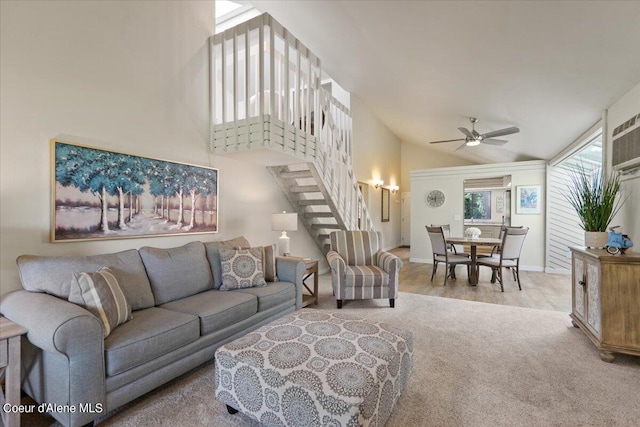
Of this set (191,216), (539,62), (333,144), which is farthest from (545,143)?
(191,216)

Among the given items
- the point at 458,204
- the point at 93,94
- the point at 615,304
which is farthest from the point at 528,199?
the point at 93,94

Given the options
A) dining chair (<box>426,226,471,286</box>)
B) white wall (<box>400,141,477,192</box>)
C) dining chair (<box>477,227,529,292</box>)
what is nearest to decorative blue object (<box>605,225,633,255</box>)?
dining chair (<box>477,227,529,292</box>)

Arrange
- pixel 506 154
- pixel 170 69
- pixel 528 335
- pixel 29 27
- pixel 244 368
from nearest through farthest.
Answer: pixel 244 368 → pixel 29 27 → pixel 528 335 → pixel 170 69 → pixel 506 154

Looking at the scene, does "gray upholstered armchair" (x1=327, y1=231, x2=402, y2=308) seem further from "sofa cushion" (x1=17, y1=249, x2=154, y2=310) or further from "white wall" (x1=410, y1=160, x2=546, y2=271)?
"white wall" (x1=410, y1=160, x2=546, y2=271)

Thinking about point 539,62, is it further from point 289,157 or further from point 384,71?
point 289,157

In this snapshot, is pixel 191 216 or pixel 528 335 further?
pixel 191 216

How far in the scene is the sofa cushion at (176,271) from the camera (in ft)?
8.23

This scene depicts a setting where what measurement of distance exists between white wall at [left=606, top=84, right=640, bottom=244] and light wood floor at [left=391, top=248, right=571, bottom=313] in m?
1.24

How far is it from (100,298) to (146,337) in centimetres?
38

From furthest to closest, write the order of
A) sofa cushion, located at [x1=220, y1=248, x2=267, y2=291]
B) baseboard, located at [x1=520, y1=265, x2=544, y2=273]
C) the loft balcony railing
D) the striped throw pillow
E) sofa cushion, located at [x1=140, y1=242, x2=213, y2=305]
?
baseboard, located at [x1=520, y1=265, x2=544, y2=273], the loft balcony railing, sofa cushion, located at [x1=220, y1=248, x2=267, y2=291], sofa cushion, located at [x1=140, y1=242, x2=213, y2=305], the striped throw pillow

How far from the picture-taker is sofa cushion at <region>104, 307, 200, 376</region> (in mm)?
1680

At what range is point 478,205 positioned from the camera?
9.24 metres

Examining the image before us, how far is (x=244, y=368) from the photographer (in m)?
1.59

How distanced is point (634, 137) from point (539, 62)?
3.63 feet
